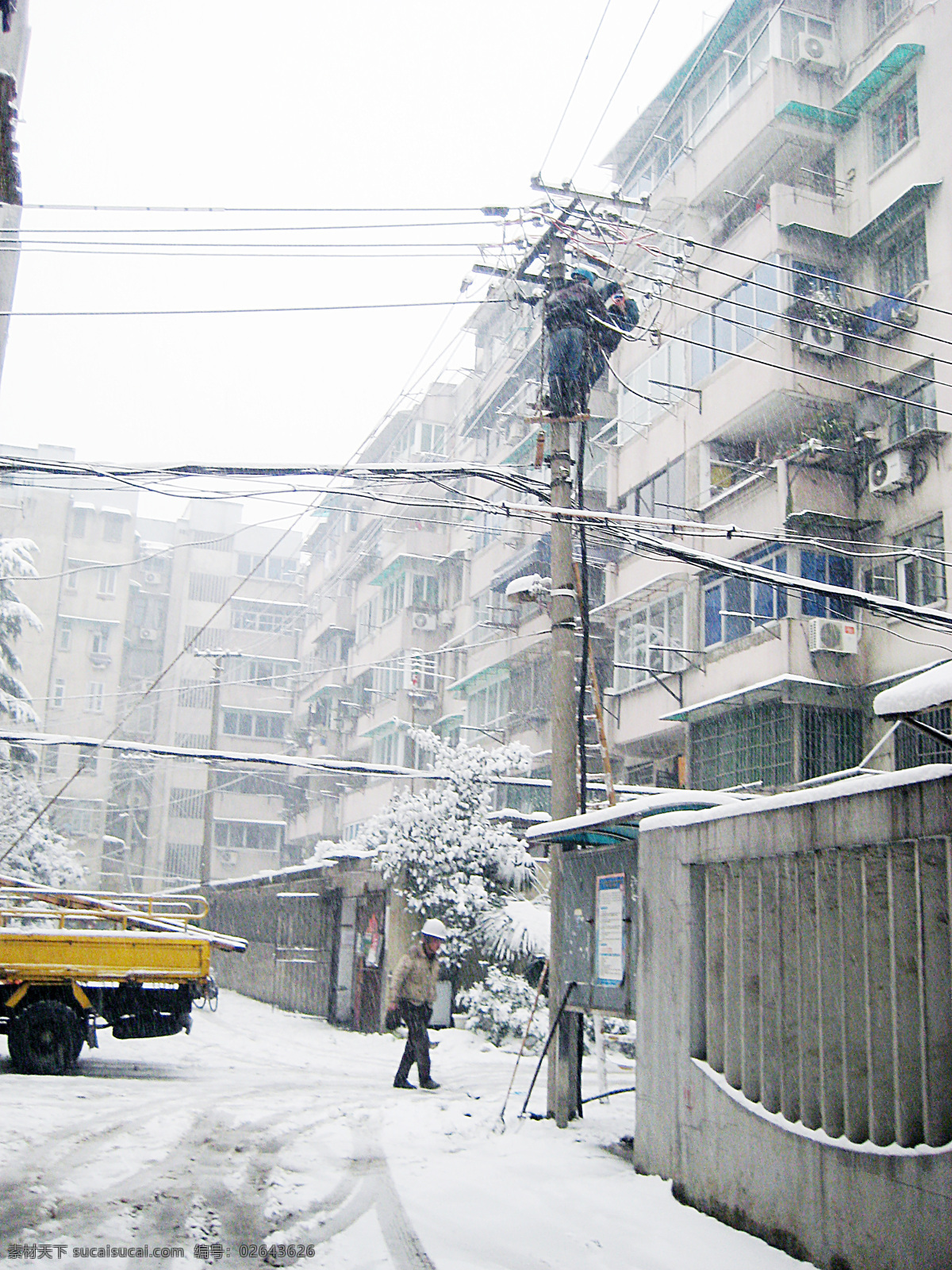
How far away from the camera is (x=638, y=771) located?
28328 millimetres

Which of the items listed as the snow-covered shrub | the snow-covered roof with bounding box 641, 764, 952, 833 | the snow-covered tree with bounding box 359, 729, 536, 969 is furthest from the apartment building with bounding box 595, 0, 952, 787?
the snow-covered roof with bounding box 641, 764, 952, 833

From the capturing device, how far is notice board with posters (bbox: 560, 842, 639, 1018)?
9.09 meters

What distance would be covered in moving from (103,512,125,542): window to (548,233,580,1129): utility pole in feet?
185

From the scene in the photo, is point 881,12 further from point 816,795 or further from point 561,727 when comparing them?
point 816,795

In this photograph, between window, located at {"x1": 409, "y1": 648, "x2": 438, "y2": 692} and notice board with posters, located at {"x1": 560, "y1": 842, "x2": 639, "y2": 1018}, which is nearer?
notice board with posters, located at {"x1": 560, "y1": 842, "x2": 639, "y2": 1018}

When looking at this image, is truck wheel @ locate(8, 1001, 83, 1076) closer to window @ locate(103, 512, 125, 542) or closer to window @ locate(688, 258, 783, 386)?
window @ locate(688, 258, 783, 386)

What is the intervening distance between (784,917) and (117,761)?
61.6 m

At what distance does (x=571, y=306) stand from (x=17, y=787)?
2603 cm

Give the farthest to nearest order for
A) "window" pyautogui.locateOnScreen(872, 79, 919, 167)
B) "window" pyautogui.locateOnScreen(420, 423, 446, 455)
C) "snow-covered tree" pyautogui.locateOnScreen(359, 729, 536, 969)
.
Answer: "window" pyautogui.locateOnScreen(420, 423, 446, 455)
"window" pyautogui.locateOnScreen(872, 79, 919, 167)
"snow-covered tree" pyautogui.locateOnScreen(359, 729, 536, 969)

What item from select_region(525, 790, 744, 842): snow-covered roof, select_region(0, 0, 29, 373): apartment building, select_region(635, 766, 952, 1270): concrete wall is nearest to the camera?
select_region(635, 766, 952, 1270): concrete wall

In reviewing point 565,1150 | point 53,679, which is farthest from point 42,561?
point 565,1150

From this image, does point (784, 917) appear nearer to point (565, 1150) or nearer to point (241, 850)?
point (565, 1150)

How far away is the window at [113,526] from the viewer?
214ft

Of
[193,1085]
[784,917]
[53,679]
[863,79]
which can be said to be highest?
[863,79]
